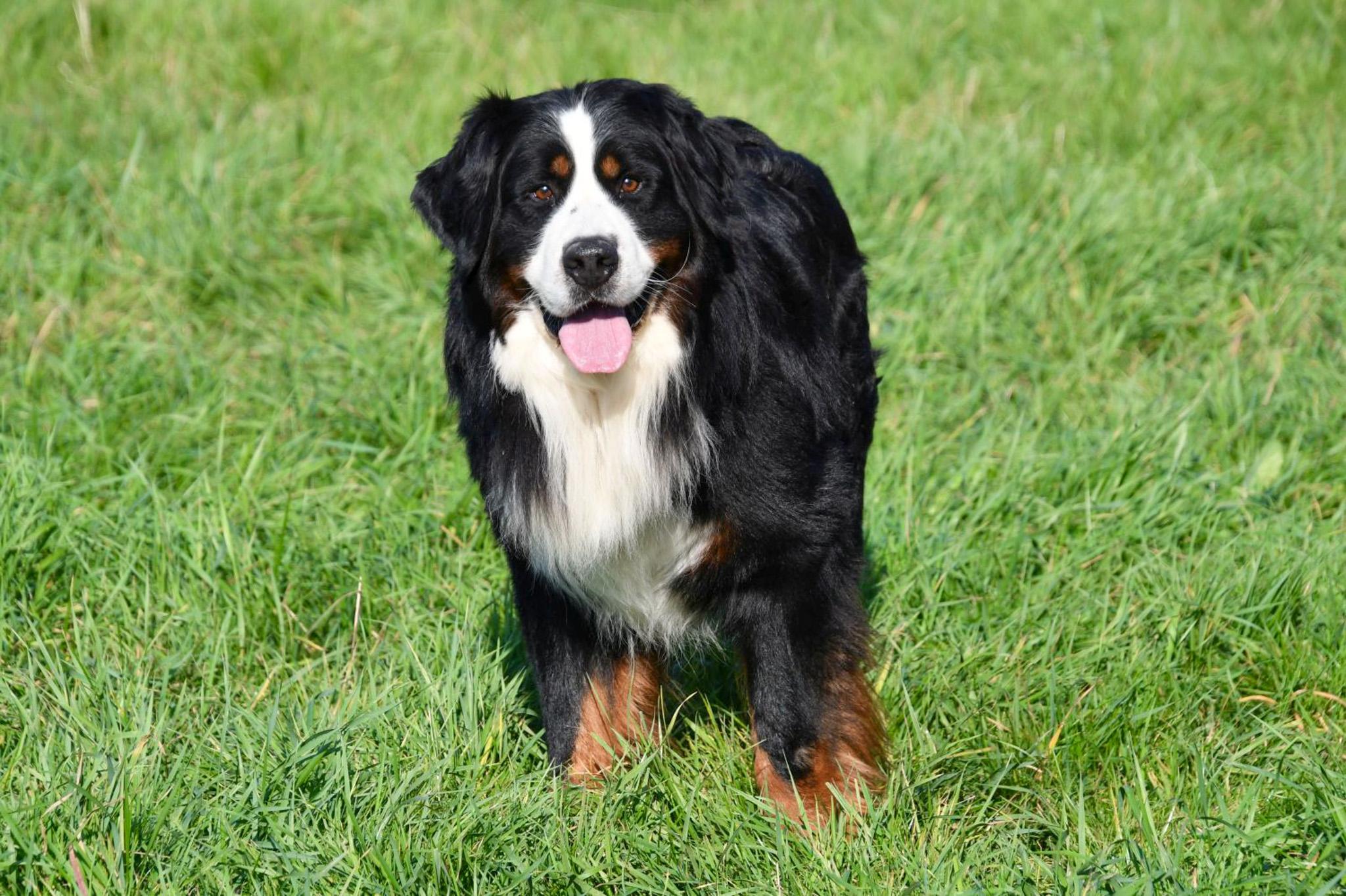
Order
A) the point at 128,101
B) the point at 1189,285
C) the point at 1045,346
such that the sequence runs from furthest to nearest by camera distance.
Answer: the point at 128,101 < the point at 1189,285 < the point at 1045,346

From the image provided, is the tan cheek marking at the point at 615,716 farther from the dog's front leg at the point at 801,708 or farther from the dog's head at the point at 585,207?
the dog's head at the point at 585,207

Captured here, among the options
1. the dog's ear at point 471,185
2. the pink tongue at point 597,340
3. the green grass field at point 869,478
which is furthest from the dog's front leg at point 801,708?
the dog's ear at point 471,185

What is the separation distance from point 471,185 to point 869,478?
5.75 ft

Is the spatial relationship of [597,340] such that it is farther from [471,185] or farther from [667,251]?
[471,185]

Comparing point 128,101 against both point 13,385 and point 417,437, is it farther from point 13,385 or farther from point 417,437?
point 417,437

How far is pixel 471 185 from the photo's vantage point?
9.67 feet

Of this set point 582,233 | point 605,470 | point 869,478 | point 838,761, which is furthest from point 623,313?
point 869,478

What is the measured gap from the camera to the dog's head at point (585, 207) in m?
2.75

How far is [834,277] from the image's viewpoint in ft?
11.9

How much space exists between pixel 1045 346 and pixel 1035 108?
1879 millimetres

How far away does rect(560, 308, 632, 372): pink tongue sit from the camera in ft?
9.23

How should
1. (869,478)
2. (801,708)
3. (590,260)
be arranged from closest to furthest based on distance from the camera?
(590,260) → (801,708) → (869,478)

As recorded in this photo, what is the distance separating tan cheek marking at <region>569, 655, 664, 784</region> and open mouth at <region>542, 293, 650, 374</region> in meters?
0.81

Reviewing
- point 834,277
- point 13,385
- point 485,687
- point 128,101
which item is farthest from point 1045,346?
point 128,101
